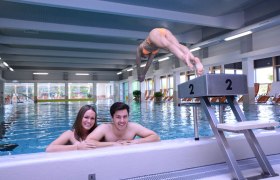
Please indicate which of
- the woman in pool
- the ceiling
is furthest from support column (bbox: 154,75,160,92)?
the woman in pool

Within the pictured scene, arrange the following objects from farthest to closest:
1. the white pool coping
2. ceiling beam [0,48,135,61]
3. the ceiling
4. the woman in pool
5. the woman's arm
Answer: ceiling beam [0,48,135,61], the ceiling, the woman in pool, the woman's arm, the white pool coping

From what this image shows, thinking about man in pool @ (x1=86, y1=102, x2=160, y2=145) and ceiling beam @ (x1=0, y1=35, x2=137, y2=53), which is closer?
man in pool @ (x1=86, y1=102, x2=160, y2=145)

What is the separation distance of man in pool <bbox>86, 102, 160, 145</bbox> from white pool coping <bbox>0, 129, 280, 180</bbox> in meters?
0.39

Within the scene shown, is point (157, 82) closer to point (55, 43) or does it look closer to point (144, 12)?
point (55, 43)

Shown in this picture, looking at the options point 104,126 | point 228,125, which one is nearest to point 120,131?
→ point 104,126

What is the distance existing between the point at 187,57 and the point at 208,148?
3.57 feet

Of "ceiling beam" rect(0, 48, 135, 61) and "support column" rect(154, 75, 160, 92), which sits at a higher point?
"ceiling beam" rect(0, 48, 135, 61)

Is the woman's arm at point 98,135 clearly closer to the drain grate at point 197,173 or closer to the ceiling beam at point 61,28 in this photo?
the drain grate at point 197,173

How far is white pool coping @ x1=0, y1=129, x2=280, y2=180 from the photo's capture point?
5.23 feet

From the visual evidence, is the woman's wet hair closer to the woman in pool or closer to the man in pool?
the woman in pool

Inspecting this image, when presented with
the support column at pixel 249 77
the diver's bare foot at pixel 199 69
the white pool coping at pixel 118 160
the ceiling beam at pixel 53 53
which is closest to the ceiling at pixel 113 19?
the ceiling beam at pixel 53 53

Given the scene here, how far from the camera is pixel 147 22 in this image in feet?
36.8

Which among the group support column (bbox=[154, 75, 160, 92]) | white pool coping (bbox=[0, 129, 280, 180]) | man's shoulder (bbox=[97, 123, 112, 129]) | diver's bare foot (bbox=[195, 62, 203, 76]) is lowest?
white pool coping (bbox=[0, 129, 280, 180])

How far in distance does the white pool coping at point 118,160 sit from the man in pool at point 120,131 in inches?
15.3
